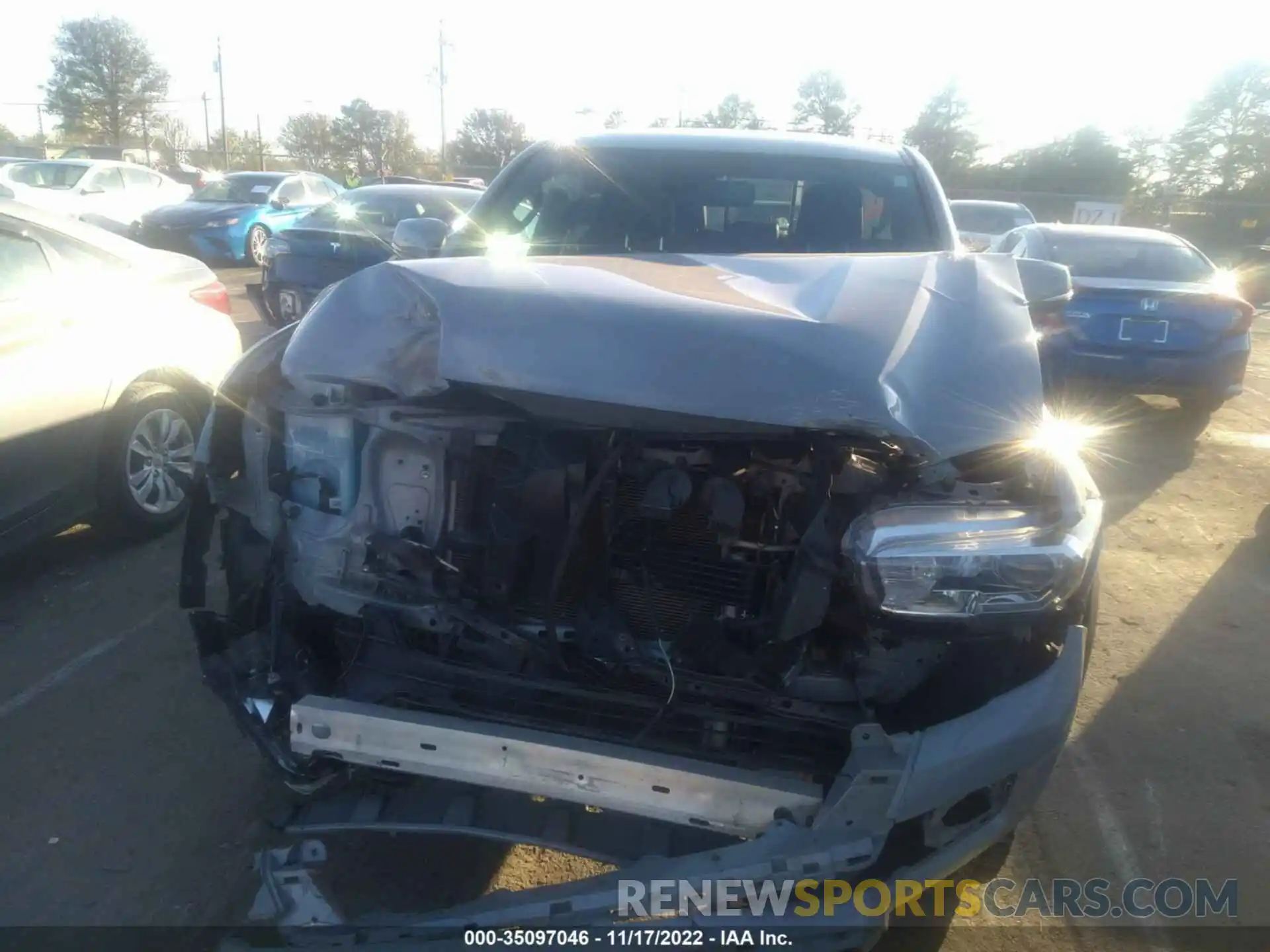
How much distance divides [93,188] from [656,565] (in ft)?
59.0

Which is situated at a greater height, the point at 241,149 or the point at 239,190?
the point at 241,149

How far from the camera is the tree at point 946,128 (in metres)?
46.3

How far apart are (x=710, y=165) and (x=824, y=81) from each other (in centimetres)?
5191

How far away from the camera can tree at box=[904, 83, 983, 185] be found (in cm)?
4634

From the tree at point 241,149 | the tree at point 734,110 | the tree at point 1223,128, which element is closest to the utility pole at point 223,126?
the tree at point 241,149

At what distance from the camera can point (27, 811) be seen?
118 inches

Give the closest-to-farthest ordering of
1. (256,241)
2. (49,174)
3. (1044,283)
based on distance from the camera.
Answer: (1044,283), (256,241), (49,174)

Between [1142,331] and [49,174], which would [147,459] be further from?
[49,174]

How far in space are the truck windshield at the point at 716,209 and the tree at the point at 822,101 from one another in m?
49.4

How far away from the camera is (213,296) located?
5.50 metres

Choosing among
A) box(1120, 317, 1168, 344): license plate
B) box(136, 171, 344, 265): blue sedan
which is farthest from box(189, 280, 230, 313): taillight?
box(136, 171, 344, 265): blue sedan

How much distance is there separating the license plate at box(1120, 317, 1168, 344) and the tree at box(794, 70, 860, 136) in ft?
150

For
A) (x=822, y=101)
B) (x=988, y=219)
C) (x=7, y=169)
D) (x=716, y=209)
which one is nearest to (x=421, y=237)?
(x=716, y=209)

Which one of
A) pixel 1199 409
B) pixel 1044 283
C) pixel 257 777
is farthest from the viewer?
pixel 1199 409
